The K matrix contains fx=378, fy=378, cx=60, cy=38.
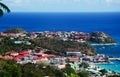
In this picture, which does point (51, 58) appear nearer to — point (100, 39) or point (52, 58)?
point (52, 58)

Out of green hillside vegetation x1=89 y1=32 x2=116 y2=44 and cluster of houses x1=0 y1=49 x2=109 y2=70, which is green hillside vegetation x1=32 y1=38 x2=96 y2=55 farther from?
green hillside vegetation x1=89 y1=32 x2=116 y2=44

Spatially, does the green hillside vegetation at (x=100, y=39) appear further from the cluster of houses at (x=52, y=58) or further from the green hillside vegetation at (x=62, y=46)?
the cluster of houses at (x=52, y=58)

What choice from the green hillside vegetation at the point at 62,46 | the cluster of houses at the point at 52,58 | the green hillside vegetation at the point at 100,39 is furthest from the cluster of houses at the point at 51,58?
the green hillside vegetation at the point at 100,39

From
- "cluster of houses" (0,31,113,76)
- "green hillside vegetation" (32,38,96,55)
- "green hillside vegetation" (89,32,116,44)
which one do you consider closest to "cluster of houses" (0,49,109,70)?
"cluster of houses" (0,31,113,76)

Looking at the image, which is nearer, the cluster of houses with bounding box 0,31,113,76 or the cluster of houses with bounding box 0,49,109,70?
the cluster of houses with bounding box 0,31,113,76

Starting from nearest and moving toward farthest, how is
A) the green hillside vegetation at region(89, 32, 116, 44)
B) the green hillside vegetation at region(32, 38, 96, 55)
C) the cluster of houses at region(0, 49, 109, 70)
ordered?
the cluster of houses at region(0, 49, 109, 70)
the green hillside vegetation at region(32, 38, 96, 55)
the green hillside vegetation at region(89, 32, 116, 44)

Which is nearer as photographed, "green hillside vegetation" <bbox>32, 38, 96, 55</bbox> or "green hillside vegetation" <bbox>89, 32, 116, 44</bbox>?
"green hillside vegetation" <bbox>32, 38, 96, 55</bbox>

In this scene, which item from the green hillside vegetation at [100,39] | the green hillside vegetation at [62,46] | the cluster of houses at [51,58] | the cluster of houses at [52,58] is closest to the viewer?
the cluster of houses at [52,58]

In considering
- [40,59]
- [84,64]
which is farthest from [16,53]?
[84,64]

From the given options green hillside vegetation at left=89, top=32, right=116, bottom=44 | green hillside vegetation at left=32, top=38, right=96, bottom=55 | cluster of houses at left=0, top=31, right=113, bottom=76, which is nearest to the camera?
cluster of houses at left=0, top=31, right=113, bottom=76

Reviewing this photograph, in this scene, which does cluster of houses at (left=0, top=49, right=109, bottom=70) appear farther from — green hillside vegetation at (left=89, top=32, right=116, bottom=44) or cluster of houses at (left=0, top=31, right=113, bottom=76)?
green hillside vegetation at (left=89, top=32, right=116, bottom=44)

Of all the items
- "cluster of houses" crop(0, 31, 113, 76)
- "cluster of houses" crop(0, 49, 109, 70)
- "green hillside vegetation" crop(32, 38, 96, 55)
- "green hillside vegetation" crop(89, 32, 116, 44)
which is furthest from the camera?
"green hillside vegetation" crop(89, 32, 116, 44)
